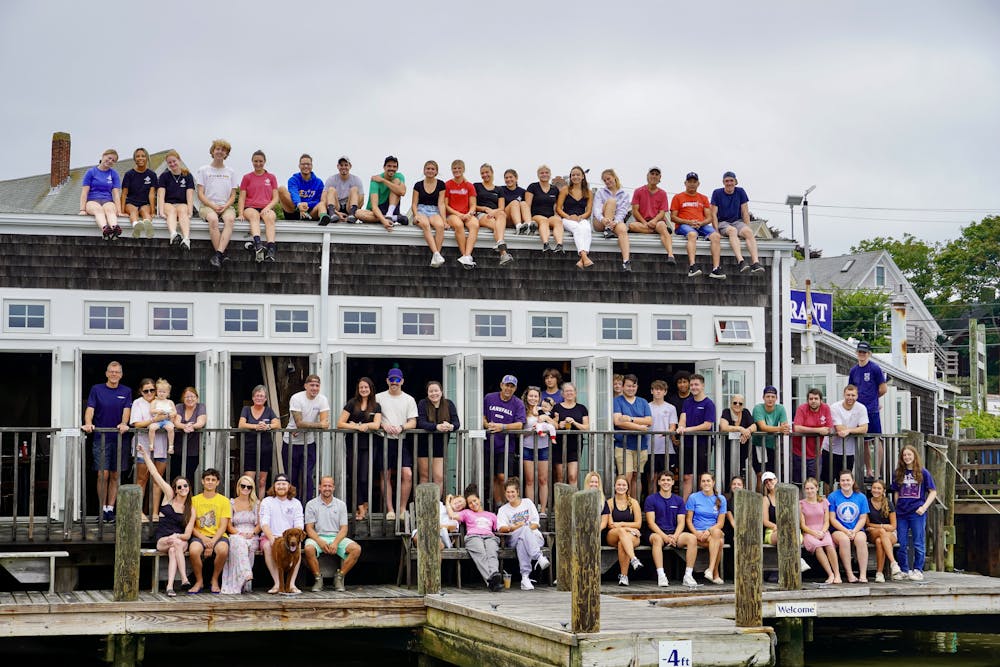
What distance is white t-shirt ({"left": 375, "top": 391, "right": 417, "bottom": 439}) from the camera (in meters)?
14.3

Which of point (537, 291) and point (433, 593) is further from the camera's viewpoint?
point (537, 291)

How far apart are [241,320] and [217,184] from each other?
1.52 m

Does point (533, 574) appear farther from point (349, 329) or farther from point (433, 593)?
point (349, 329)

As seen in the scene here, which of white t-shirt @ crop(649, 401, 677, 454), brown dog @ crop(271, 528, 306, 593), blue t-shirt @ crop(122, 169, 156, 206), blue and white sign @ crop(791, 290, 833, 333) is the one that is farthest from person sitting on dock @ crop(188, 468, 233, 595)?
blue and white sign @ crop(791, 290, 833, 333)

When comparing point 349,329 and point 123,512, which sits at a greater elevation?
point 349,329

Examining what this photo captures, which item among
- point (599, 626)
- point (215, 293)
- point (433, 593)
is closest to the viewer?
point (599, 626)

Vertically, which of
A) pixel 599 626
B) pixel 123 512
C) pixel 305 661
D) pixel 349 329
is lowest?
pixel 305 661

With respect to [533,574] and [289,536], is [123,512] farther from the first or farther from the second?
[533,574]

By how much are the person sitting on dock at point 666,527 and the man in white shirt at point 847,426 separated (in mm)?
1991

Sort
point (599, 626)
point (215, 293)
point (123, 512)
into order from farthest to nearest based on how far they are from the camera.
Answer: point (215, 293), point (123, 512), point (599, 626)

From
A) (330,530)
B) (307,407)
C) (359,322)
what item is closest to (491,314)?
(359,322)

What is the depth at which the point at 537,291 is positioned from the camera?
647 inches

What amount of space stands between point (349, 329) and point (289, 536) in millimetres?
3601

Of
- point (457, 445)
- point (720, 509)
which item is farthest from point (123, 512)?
point (720, 509)
